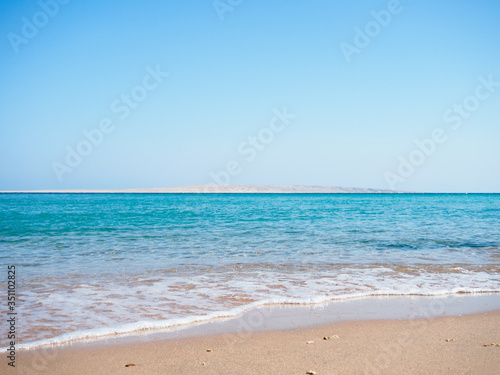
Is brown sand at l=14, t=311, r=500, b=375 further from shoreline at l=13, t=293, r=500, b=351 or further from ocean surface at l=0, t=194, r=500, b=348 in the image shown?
ocean surface at l=0, t=194, r=500, b=348

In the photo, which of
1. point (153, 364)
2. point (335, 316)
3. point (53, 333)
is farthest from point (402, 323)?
point (53, 333)

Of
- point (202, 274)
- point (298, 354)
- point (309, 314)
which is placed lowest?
point (202, 274)

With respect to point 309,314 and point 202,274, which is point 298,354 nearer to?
point 309,314

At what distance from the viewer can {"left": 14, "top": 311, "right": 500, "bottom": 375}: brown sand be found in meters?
4.18

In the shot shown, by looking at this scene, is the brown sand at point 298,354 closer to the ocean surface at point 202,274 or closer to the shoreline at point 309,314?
the shoreline at point 309,314

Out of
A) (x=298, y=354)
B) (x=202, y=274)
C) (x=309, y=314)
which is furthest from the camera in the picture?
(x=202, y=274)

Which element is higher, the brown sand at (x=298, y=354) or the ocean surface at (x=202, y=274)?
A: the brown sand at (x=298, y=354)

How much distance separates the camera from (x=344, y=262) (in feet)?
37.6

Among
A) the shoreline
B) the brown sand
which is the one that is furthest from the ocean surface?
the brown sand

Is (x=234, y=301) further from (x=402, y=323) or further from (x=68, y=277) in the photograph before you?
(x=68, y=277)

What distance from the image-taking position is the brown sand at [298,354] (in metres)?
4.18

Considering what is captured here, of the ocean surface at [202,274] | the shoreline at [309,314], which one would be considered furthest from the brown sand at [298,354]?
the ocean surface at [202,274]

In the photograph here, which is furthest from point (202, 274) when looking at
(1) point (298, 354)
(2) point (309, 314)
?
(1) point (298, 354)

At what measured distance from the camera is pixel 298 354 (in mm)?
4551
